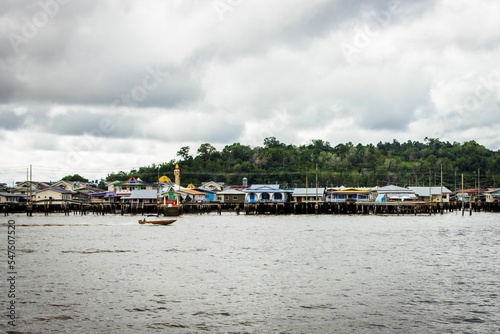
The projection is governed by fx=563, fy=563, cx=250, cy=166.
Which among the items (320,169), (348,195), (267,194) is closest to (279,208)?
(267,194)

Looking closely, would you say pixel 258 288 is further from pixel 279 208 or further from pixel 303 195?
pixel 303 195

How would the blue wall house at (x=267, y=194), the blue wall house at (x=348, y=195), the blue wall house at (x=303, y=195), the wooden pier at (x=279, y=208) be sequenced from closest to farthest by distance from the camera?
1. the wooden pier at (x=279, y=208)
2. the blue wall house at (x=267, y=194)
3. the blue wall house at (x=303, y=195)
4. the blue wall house at (x=348, y=195)

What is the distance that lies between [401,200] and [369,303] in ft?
314

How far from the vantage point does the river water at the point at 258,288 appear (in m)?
19.8

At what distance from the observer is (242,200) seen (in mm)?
129750

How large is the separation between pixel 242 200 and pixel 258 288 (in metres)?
103

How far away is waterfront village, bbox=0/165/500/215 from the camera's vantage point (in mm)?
106600

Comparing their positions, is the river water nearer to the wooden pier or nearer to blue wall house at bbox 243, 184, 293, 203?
the wooden pier

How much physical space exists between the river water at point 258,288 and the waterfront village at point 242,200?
59731 mm

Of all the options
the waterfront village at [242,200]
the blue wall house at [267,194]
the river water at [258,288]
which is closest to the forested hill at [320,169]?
the waterfront village at [242,200]

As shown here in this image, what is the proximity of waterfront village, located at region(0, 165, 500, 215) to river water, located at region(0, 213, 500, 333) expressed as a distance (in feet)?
196

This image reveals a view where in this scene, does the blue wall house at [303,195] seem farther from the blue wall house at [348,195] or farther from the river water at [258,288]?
the river water at [258,288]

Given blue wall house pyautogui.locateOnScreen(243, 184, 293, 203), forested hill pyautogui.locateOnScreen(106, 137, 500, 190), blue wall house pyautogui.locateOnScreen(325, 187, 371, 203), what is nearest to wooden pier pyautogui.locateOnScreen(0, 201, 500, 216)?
blue wall house pyautogui.locateOnScreen(243, 184, 293, 203)

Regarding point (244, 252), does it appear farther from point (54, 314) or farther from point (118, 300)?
point (54, 314)
